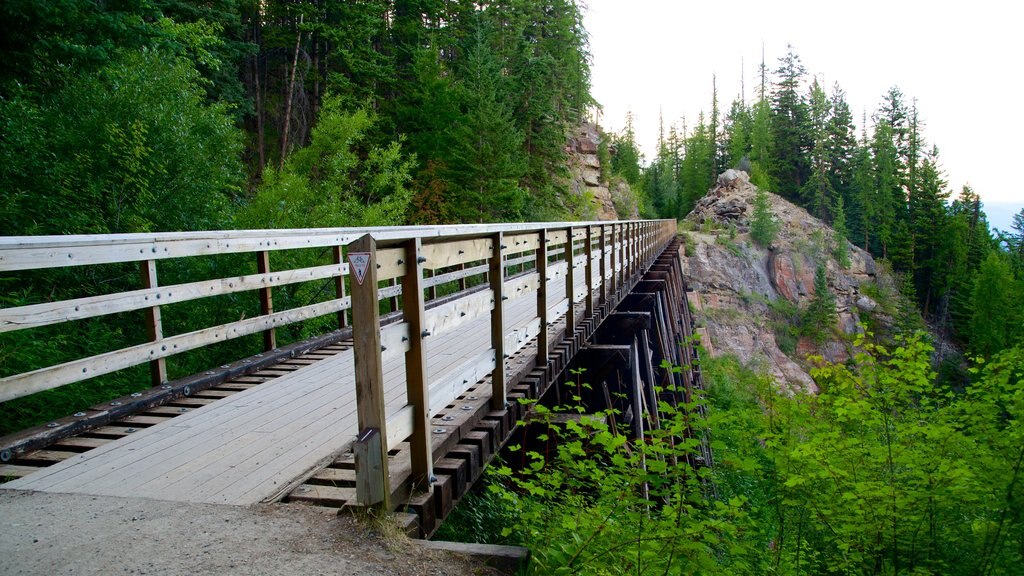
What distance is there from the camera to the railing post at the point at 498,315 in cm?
395

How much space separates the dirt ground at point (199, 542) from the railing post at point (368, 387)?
0.66ft

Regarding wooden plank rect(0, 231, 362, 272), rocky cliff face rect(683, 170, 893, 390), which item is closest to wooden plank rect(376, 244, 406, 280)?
wooden plank rect(0, 231, 362, 272)

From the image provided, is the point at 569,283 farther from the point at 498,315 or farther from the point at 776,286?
the point at 776,286

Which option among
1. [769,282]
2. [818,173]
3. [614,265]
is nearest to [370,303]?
[614,265]

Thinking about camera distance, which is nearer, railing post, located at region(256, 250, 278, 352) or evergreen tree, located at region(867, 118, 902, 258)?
railing post, located at region(256, 250, 278, 352)

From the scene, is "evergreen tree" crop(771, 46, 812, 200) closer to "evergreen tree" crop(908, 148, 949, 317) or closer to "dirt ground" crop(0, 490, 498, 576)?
"evergreen tree" crop(908, 148, 949, 317)

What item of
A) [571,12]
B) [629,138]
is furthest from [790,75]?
[571,12]

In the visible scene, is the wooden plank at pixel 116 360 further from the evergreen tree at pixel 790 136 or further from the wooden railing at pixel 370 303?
the evergreen tree at pixel 790 136

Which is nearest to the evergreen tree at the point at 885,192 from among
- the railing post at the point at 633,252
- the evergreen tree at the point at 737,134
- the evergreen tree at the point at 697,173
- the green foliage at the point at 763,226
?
the evergreen tree at the point at 737,134

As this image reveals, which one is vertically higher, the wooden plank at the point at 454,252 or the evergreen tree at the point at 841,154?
the evergreen tree at the point at 841,154

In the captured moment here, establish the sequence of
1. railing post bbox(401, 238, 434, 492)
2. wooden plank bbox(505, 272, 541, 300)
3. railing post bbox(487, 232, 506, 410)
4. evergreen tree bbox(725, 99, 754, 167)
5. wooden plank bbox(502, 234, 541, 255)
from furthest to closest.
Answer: evergreen tree bbox(725, 99, 754, 167), wooden plank bbox(505, 272, 541, 300), wooden plank bbox(502, 234, 541, 255), railing post bbox(487, 232, 506, 410), railing post bbox(401, 238, 434, 492)

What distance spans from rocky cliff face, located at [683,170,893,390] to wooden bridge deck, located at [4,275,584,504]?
Result: 33.9 metres

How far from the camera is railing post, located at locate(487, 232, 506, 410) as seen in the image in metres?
3.95

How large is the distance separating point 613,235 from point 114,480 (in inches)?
279
